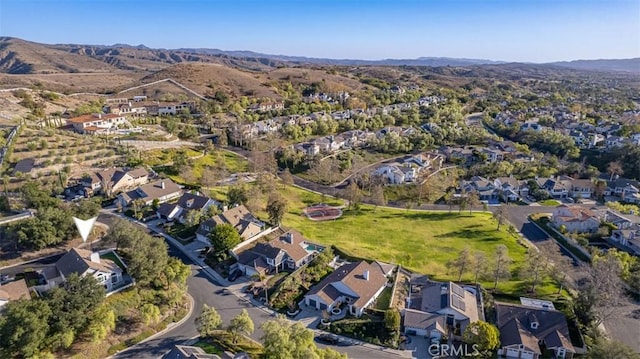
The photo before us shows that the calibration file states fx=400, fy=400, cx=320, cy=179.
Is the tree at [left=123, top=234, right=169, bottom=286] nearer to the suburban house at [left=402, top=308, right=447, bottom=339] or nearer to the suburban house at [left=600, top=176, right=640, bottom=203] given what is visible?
the suburban house at [left=402, top=308, right=447, bottom=339]

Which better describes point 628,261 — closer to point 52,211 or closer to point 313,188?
point 313,188

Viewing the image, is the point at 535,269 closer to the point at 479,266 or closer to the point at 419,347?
the point at 479,266

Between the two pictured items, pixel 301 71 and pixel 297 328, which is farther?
pixel 301 71

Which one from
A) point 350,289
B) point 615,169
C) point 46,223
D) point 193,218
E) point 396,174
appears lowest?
point 350,289

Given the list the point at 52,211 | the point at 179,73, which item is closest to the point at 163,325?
the point at 52,211

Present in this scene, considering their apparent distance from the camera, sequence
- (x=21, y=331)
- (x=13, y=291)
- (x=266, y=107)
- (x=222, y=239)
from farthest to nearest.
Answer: (x=266, y=107), (x=222, y=239), (x=13, y=291), (x=21, y=331)

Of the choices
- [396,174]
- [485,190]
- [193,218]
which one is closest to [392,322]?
[193,218]
